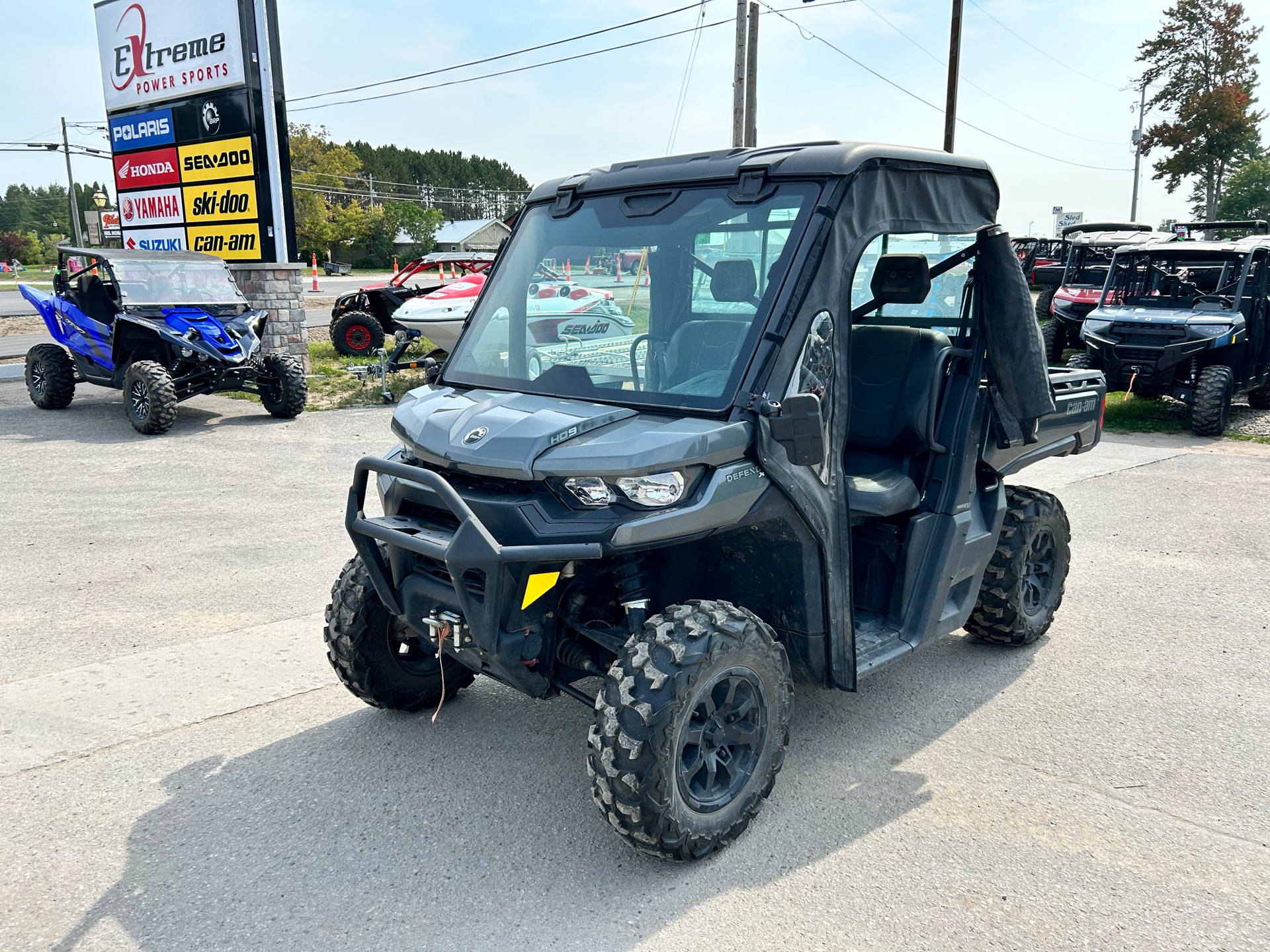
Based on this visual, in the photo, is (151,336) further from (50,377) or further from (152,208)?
(152,208)

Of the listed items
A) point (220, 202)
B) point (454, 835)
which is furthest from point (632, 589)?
point (220, 202)

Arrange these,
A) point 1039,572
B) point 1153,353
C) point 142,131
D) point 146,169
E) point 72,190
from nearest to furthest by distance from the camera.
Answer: point 1039,572, point 1153,353, point 142,131, point 146,169, point 72,190

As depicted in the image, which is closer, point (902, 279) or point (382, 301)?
point (902, 279)

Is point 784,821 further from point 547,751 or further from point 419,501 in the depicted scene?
point 419,501

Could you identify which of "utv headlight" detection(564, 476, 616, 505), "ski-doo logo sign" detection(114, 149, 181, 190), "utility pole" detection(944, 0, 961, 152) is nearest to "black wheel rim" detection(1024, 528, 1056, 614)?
"utv headlight" detection(564, 476, 616, 505)

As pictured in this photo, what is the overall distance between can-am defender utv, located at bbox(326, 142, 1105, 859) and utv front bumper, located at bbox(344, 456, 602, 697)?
0.03 feet

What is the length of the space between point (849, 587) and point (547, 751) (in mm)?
1420

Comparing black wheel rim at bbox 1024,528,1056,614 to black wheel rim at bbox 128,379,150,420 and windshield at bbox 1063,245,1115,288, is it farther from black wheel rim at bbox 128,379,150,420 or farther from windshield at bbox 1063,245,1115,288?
→ windshield at bbox 1063,245,1115,288

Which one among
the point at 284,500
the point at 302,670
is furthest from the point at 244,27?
the point at 302,670

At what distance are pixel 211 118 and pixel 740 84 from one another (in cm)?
1076

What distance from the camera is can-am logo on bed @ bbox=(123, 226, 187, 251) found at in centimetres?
1525

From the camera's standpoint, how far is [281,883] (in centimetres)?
306

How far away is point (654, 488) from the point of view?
2.98 meters

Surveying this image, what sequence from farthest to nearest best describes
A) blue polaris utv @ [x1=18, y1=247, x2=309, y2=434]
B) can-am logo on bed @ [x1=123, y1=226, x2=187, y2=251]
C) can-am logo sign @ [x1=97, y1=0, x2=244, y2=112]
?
1. can-am logo on bed @ [x1=123, y1=226, x2=187, y2=251]
2. can-am logo sign @ [x1=97, y1=0, x2=244, y2=112]
3. blue polaris utv @ [x1=18, y1=247, x2=309, y2=434]
